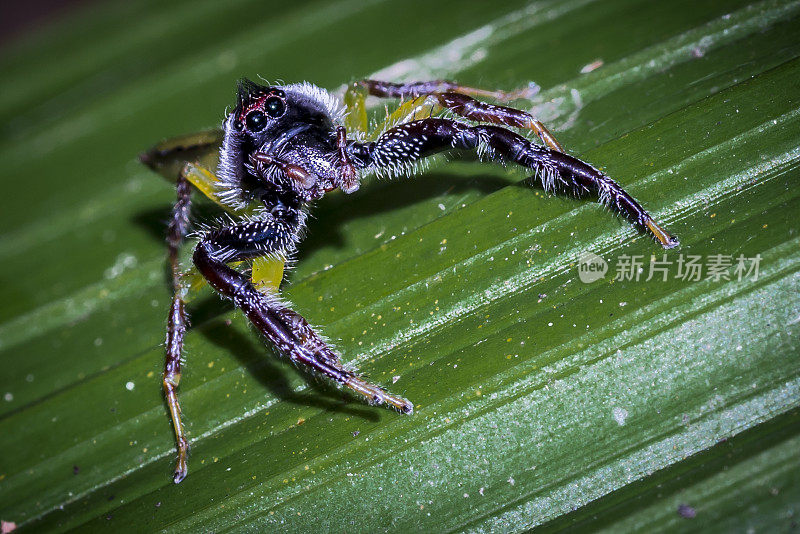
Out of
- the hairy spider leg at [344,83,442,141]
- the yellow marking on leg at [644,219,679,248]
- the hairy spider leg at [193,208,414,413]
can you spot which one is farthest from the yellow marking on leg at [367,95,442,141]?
the yellow marking on leg at [644,219,679,248]

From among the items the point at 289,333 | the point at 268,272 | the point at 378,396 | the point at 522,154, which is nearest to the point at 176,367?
the point at 268,272

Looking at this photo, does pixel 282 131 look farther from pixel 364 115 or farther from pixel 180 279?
pixel 180 279

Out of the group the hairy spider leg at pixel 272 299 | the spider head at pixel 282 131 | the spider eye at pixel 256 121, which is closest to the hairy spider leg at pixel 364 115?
the spider head at pixel 282 131

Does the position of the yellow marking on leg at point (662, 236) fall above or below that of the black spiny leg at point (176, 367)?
below

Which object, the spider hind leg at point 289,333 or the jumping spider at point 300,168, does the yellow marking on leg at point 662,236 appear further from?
the spider hind leg at point 289,333

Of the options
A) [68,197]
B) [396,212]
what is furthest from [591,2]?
[68,197]

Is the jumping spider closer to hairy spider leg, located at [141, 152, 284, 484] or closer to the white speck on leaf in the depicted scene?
hairy spider leg, located at [141, 152, 284, 484]

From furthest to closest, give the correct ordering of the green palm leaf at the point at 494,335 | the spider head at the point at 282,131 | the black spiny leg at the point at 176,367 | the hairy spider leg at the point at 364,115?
the hairy spider leg at the point at 364,115 < the spider head at the point at 282,131 < the black spiny leg at the point at 176,367 < the green palm leaf at the point at 494,335
